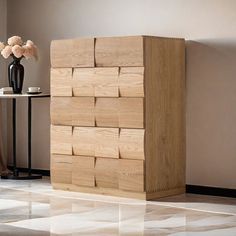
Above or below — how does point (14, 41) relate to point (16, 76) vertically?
above

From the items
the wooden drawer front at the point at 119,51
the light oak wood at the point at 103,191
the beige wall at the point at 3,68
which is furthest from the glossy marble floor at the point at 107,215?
the beige wall at the point at 3,68

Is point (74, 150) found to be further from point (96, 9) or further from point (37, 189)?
point (96, 9)

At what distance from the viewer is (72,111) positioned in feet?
22.6

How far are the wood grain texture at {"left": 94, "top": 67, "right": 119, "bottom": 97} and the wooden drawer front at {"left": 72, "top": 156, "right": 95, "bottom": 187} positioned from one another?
0.63 m

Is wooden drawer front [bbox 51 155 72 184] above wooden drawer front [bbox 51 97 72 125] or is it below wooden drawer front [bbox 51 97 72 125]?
below

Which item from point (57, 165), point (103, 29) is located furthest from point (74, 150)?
point (103, 29)

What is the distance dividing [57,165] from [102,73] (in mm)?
1062

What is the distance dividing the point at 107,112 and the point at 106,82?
10.6 inches

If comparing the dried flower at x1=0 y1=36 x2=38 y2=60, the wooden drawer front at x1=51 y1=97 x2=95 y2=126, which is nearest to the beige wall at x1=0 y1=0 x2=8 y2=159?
the dried flower at x1=0 y1=36 x2=38 y2=60

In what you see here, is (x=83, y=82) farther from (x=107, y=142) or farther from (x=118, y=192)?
(x=118, y=192)

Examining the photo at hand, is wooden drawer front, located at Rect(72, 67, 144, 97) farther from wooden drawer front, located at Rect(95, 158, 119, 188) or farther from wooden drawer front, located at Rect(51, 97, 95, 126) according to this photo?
wooden drawer front, located at Rect(95, 158, 119, 188)

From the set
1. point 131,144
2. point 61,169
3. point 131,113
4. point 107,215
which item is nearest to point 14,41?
point 61,169

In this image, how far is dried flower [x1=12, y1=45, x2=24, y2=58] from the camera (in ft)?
25.2

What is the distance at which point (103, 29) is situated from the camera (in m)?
7.57
